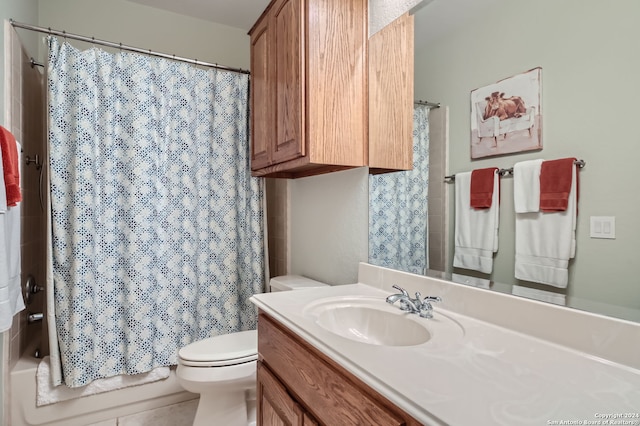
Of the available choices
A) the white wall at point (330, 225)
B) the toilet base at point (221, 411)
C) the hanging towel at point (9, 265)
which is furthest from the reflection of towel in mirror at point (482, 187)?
the hanging towel at point (9, 265)

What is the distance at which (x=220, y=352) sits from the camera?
1.57 metres

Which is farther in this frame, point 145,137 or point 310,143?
point 145,137

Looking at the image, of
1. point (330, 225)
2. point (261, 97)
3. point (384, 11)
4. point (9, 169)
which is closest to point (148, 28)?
point (261, 97)

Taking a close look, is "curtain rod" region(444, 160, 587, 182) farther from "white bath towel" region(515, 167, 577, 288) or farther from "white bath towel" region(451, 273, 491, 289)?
"white bath towel" region(451, 273, 491, 289)

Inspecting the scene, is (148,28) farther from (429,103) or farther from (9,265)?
(429,103)

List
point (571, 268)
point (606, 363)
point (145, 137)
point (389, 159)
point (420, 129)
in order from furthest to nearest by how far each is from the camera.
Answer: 1. point (145, 137)
2. point (389, 159)
3. point (420, 129)
4. point (571, 268)
5. point (606, 363)

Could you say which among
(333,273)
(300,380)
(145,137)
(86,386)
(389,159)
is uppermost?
(145,137)

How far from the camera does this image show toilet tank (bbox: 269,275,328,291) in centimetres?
188

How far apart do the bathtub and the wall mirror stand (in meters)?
1.83

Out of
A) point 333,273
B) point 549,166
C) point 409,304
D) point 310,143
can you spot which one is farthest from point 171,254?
point 549,166

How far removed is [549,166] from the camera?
916mm

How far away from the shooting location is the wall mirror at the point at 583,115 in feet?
2.50

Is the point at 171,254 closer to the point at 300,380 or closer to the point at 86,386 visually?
the point at 86,386

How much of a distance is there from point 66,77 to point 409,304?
198 centimetres
